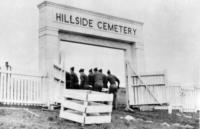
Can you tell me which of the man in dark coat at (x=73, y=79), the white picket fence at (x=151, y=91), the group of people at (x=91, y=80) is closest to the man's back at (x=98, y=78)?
the group of people at (x=91, y=80)

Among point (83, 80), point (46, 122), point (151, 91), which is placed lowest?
point (46, 122)

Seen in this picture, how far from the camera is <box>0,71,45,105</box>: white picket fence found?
17.7 m

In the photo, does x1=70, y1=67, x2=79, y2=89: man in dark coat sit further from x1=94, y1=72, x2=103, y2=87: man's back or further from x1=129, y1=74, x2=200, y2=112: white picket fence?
x1=129, y1=74, x2=200, y2=112: white picket fence

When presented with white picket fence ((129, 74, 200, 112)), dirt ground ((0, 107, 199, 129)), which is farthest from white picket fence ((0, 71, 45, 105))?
white picket fence ((129, 74, 200, 112))

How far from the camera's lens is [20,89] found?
59.3 ft

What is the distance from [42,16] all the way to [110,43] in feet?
14.8

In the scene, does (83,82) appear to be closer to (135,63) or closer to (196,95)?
(135,63)

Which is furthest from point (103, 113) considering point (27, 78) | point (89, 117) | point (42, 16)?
point (42, 16)

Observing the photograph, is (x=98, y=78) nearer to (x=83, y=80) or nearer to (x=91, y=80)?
(x=91, y=80)

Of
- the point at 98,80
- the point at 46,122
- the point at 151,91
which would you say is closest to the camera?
the point at 46,122

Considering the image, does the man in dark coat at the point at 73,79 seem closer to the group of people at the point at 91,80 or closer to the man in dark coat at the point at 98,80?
the group of people at the point at 91,80

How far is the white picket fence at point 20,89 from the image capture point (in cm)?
1773

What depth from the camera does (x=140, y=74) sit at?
2341cm

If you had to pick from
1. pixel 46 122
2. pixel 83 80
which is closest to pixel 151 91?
pixel 83 80
